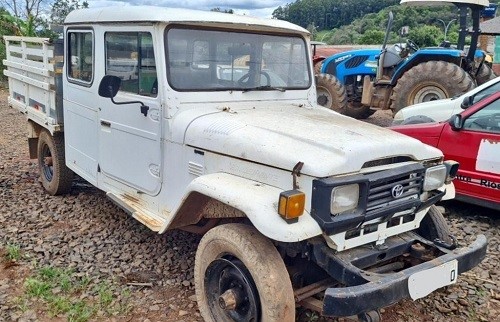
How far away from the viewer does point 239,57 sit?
4078 mm

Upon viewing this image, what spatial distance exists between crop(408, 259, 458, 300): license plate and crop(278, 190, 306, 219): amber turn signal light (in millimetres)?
770

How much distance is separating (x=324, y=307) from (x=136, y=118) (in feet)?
7.29

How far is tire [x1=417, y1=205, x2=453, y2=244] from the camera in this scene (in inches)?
142

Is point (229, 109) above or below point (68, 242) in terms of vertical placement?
above

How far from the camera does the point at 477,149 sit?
4.91 meters

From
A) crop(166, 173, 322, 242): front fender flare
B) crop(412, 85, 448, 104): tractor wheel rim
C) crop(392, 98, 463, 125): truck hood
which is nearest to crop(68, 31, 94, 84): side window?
crop(166, 173, 322, 242): front fender flare

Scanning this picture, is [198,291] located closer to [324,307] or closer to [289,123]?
[324,307]

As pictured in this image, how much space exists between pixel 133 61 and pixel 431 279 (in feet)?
9.09

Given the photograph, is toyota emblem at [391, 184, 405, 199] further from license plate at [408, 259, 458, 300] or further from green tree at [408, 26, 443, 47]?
green tree at [408, 26, 443, 47]

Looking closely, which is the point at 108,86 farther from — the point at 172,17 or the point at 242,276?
the point at 242,276

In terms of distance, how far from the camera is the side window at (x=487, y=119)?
4.88 meters

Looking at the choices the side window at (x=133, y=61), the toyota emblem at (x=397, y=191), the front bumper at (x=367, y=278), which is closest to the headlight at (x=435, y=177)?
the toyota emblem at (x=397, y=191)

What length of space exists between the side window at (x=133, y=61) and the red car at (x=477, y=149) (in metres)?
3.09

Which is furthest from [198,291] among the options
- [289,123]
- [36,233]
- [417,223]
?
[36,233]
